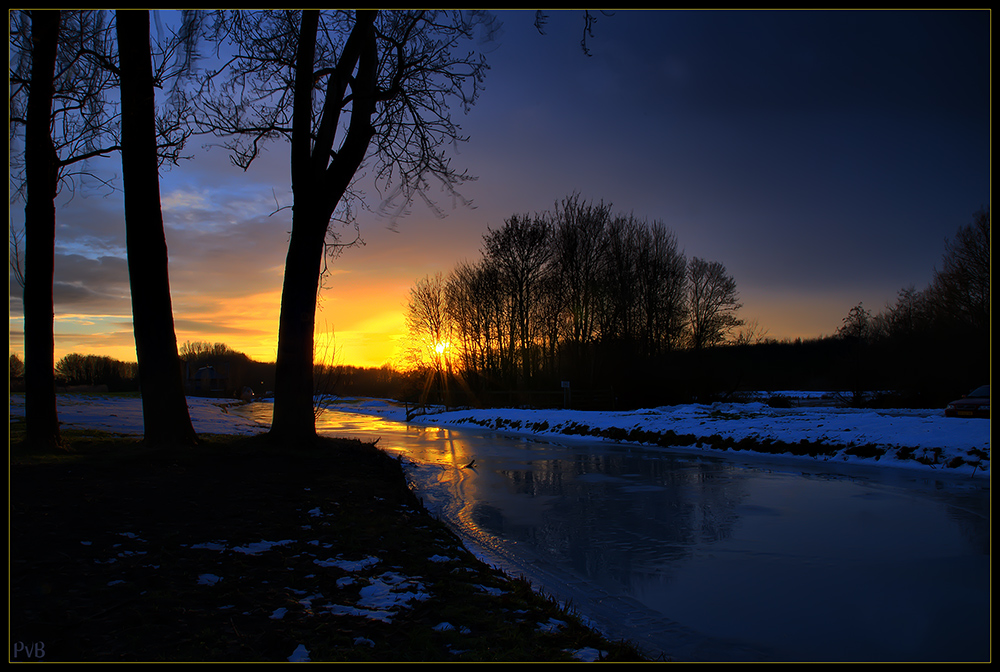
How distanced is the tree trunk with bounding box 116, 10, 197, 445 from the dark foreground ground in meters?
1.60

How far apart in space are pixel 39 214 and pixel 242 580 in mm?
7530

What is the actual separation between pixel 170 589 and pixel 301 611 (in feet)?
2.74

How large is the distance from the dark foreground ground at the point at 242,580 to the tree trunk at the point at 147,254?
5.23 ft

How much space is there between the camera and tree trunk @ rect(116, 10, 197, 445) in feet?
26.0

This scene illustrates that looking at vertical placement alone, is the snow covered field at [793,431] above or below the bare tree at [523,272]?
below

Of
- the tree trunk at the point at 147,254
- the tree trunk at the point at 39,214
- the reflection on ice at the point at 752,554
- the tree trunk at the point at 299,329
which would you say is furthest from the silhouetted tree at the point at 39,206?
the reflection on ice at the point at 752,554

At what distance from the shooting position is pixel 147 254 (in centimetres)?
797

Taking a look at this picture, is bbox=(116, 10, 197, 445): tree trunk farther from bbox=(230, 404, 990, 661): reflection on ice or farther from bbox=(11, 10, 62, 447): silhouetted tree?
bbox=(230, 404, 990, 661): reflection on ice

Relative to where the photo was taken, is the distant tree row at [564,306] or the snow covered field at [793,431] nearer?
the snow covered field at [793,431]

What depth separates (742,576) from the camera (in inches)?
182

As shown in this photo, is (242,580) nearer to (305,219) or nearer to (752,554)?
(752,554)

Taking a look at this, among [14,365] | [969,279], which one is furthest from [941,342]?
[14,365]

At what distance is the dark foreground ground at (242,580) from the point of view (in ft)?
9.29

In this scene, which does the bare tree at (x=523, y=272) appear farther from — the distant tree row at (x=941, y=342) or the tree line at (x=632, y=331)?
the distant tree row at (x=941, y=342)
